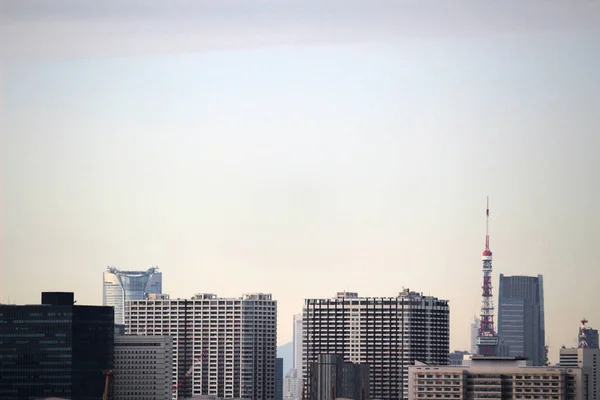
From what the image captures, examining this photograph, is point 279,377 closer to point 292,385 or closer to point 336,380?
point 292,385

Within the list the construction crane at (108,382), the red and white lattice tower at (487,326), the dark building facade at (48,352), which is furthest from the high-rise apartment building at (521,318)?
the dark building facade at (48,352)

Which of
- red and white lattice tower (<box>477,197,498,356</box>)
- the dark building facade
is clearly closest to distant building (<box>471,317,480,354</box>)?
red and white lattice tower (<box>477,197,498,356</box>)

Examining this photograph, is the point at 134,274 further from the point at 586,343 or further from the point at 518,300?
the point at 586,343

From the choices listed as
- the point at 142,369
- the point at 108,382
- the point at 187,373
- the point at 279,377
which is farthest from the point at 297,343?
the point at 108,382

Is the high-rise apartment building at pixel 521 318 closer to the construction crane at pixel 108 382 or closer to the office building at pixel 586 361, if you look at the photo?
the office building at pixel 586 361

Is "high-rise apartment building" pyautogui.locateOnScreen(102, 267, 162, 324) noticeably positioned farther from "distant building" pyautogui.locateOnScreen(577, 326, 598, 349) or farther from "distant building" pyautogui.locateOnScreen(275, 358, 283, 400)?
"distant building" pyautogui.locateOnScreen(577, 326, 598, 349)

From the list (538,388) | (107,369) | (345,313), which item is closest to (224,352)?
(345,313)
